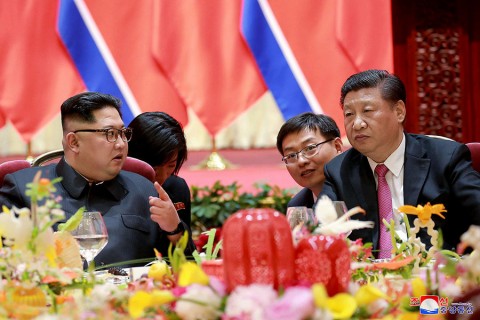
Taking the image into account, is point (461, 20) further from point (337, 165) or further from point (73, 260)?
point (73, 260)

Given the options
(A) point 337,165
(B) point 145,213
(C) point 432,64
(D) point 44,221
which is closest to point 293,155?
(A) point 337,165

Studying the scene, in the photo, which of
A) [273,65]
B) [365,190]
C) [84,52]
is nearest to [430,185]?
[365,190]

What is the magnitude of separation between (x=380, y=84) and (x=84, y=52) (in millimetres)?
2474

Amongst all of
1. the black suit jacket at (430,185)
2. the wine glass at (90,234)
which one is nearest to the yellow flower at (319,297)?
the wine glass at (90,234)

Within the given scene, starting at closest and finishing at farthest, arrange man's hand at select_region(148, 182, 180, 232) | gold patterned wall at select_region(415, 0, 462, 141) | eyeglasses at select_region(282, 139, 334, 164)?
1. man's hand at select_region(148, 182, 180, 232)
2. eyeglasses at select_region(282, 139, 334, 164)
3. gold patterned wall at select_region(415, 0, 462, 141)

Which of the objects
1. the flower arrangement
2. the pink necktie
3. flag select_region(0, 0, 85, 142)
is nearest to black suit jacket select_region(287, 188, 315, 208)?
the pink necktie

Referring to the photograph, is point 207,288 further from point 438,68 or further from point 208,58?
point 438,68

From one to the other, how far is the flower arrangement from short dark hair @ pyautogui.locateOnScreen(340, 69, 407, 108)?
4.34 feet

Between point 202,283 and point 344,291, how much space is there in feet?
0.64

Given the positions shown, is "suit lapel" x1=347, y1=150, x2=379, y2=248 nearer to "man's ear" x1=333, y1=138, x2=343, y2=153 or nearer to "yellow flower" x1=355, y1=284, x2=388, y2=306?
"man's ear" x1=333, y1=138, x2=343, y2=153

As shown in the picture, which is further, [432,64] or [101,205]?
[432,64]

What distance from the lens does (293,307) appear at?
0.85 metres

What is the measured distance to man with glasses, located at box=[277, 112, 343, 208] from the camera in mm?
2838

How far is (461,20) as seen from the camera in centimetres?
464
